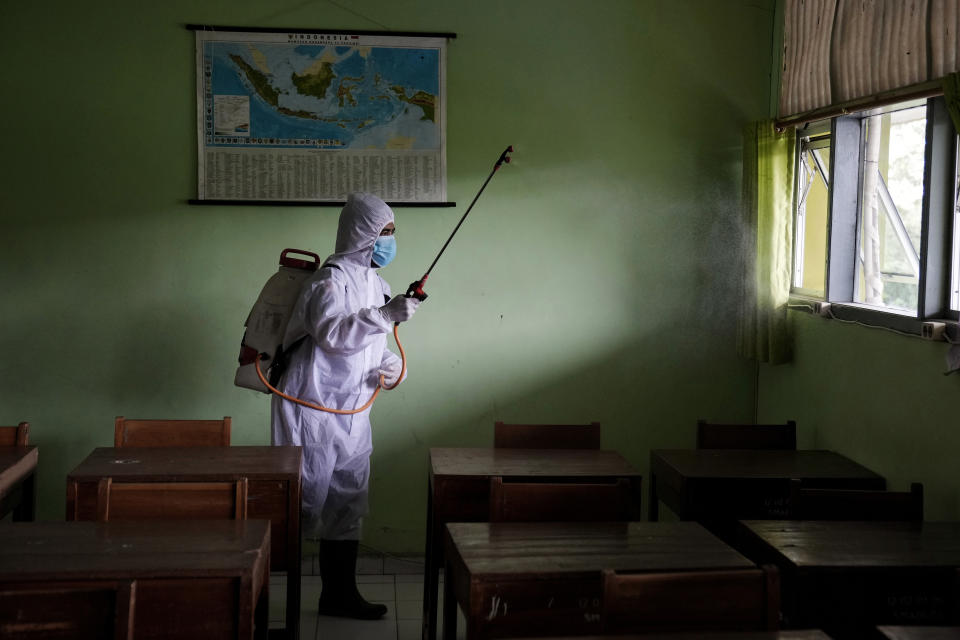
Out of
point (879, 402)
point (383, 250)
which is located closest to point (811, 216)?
point (879, 402)

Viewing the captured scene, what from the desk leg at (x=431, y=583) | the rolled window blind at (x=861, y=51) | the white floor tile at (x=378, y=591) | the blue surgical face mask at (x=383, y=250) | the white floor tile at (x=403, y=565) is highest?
the rolled window blind at (x=861, y=51)

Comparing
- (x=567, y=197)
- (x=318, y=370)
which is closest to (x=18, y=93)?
(x=318, y=370)

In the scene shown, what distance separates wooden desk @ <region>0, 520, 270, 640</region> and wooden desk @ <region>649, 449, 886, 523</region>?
1.46 m

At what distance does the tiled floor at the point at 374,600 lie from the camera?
3506 millimetres

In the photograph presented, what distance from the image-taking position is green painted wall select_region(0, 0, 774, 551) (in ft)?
13.2

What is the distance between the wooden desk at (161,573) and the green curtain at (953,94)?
222 cm

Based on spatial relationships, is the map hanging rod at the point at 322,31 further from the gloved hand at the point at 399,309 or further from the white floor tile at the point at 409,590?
the white floor tile at the point at 409,590

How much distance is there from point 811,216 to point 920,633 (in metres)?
2.59

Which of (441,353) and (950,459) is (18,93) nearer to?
(441,353)

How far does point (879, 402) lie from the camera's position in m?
3.27

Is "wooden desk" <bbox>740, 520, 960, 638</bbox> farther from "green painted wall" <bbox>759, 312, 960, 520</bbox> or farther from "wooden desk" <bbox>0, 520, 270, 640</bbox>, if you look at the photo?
"wooden desk" <bbox>0, 520, 270, 640</bbox>

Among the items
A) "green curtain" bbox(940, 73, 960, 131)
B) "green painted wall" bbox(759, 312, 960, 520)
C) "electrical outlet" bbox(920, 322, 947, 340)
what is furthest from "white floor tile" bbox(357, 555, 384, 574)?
"green curtain" bbox(940, 73, 960, 131)

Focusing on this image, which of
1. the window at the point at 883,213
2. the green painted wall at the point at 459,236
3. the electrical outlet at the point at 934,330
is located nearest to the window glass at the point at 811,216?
the window at the point at 883,213

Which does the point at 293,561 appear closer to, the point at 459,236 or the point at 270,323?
the point at 270,323
